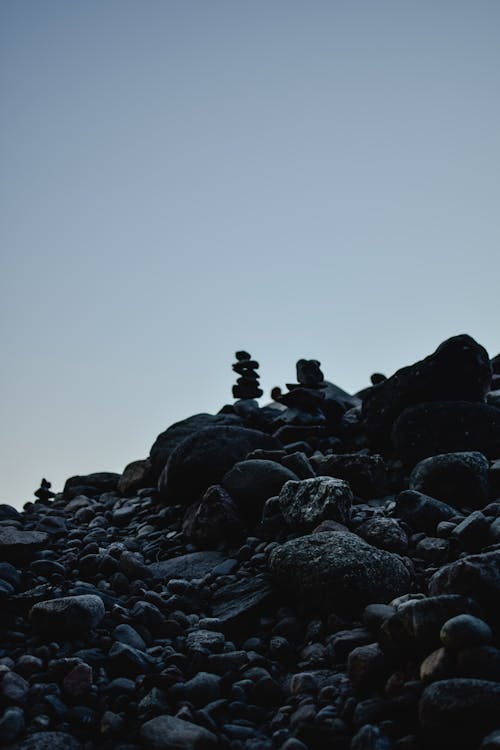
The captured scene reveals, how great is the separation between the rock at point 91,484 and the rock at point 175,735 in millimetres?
8774

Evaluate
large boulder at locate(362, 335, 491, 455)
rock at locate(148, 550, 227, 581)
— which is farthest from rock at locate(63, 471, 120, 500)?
large boulder at locate(362, 335, 491, 455)

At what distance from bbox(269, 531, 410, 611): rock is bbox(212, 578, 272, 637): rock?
0.26m

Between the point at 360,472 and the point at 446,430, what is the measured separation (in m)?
1.58

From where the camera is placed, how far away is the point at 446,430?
373 inches

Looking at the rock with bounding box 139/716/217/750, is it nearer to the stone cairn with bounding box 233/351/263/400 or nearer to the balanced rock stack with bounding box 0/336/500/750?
the balanced rock stack with bounding box 0/336/500/750

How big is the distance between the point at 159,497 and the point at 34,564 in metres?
3.74

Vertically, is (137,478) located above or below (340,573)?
above

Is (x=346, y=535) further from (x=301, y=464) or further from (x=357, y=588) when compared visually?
(x=301, y=464)

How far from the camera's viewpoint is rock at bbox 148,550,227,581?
299 inches

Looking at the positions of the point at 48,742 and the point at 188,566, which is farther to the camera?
the point at 188,566

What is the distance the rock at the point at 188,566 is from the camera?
24.9ft

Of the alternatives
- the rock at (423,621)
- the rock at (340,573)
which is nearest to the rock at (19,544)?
the rock at (340,573)

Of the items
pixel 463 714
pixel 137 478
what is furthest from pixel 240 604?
pixel 137 478

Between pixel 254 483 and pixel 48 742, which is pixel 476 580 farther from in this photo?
pixel 254 483
